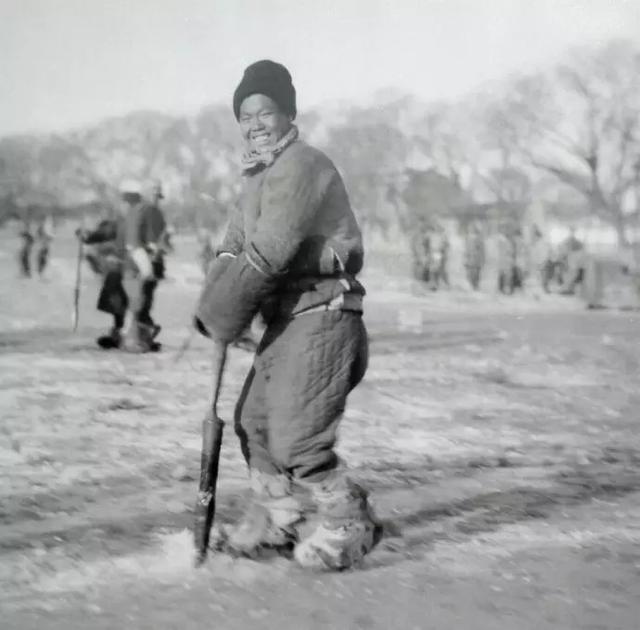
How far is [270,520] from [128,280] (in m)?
1.25

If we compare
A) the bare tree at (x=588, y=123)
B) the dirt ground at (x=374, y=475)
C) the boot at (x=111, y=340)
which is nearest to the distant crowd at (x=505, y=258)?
the dirt ground at (x=374, y=475)

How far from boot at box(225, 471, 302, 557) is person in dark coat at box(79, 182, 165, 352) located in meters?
0.92

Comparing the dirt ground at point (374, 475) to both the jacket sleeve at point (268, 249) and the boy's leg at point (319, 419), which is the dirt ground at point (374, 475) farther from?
the jacket sleeve at point (268, 249)

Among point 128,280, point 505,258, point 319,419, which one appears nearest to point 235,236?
point 319,419

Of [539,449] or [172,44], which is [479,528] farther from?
[172,44]

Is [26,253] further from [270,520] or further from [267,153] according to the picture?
[270,520]

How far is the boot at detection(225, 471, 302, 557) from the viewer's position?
1410 mm

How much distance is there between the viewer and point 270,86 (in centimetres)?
141

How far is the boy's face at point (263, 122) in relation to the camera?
1.39 metres

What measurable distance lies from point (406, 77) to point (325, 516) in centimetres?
113

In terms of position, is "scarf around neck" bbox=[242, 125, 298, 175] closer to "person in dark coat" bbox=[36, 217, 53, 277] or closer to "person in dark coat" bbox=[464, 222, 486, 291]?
"person in dark coat" bbox=[36, 217, 53, 277]

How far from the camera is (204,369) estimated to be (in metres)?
2.11

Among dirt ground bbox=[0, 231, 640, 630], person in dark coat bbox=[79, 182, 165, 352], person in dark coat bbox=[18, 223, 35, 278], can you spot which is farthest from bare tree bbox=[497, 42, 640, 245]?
person in dark coat bbox=[18, 223, 35, 278]

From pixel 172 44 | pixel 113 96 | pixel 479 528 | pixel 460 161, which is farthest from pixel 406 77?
pixel 479 528
